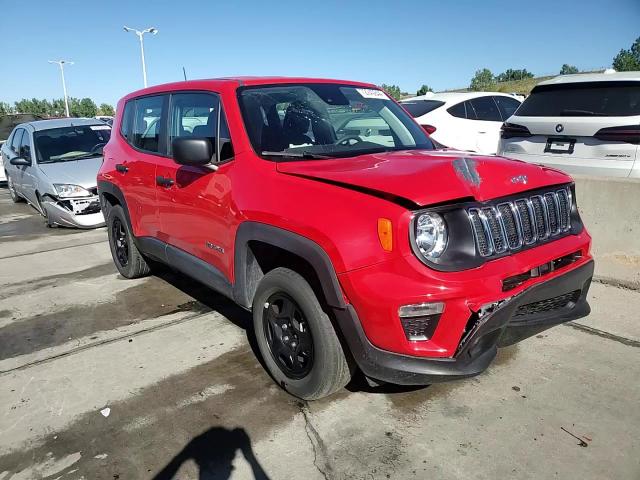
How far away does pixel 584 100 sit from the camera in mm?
5430

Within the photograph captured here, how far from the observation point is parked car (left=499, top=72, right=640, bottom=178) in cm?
506

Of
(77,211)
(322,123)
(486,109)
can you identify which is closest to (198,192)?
(322,123)

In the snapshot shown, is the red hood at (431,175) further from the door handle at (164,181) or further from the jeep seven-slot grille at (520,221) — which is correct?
the door handle at (164,181)

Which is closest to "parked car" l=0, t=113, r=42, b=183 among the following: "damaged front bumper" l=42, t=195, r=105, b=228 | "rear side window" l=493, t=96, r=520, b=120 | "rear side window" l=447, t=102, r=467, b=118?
"damaged front bumper" l=42, t=195, r=105, b=228

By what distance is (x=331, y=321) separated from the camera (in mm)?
2668

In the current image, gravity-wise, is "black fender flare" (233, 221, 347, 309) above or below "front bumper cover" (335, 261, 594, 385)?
above

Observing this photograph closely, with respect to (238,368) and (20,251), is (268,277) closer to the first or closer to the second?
(238,368)

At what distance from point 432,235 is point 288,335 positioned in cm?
115

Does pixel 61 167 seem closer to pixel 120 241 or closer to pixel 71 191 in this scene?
pixel 71 191

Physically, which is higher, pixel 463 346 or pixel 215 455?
pixel 463 346

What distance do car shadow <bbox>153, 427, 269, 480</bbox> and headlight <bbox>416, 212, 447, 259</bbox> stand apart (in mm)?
1338

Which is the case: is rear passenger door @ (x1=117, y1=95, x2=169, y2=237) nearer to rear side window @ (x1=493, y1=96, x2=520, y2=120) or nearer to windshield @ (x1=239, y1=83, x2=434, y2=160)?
windshield @ (x1=239, y1=83, x2=434, y2=160)

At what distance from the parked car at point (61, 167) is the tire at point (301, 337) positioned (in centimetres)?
553

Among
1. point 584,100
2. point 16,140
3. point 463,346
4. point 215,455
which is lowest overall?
point 215,455
